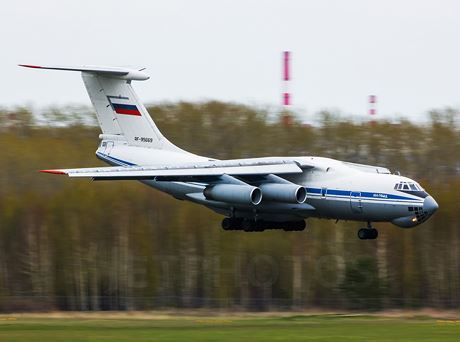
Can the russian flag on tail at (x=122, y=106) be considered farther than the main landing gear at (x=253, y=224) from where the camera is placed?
Yes

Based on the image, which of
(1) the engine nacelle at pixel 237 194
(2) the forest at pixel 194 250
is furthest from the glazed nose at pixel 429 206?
(2) the forest at pixel 194 250

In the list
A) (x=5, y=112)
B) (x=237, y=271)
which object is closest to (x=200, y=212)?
(x=237, y=271)

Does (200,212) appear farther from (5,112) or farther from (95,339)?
(95,339)

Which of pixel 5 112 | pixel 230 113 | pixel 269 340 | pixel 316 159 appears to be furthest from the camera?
pixel 5 112

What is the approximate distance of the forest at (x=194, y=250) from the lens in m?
39.9

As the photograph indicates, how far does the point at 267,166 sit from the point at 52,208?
17085mm

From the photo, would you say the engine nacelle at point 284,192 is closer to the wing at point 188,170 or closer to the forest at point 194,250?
the wing at point 188,170

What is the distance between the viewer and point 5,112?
47750 mm

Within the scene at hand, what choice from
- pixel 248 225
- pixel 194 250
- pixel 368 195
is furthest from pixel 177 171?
pixel 194 250

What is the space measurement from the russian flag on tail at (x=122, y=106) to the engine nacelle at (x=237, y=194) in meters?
3.45

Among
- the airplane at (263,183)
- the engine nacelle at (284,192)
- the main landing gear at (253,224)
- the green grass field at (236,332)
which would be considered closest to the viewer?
the green grass field at (236,332)

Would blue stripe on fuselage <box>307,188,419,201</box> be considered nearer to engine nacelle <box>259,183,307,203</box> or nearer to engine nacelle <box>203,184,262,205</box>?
engine nacelle <box>259,183,307,203</box>

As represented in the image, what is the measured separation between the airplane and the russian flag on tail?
0.25 meters

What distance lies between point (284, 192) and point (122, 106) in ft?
16.0
